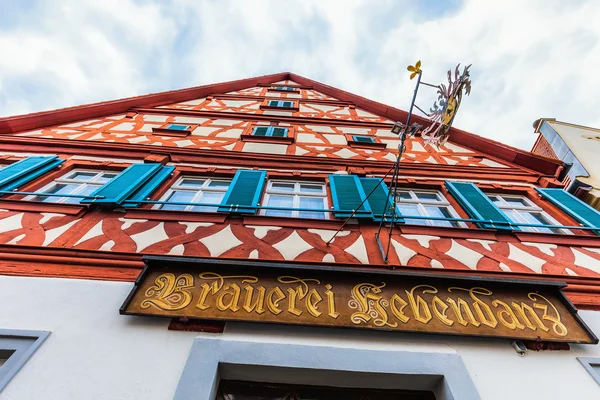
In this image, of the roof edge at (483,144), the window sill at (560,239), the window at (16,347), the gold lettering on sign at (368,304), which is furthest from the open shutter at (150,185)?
the roof edge at (483,144)

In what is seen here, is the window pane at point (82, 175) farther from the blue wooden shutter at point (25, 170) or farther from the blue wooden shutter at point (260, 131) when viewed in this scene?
the blue wooden shutter at point (260, 131)

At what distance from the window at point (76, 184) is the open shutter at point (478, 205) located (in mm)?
5668

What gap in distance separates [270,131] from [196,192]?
9.82 ft

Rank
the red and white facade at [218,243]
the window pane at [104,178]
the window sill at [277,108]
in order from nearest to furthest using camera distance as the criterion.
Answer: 1. the red and white facade at [218,243]
2. the window pane at [104,178]
3. the window sill at [277,108]

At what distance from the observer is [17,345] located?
8.54ft

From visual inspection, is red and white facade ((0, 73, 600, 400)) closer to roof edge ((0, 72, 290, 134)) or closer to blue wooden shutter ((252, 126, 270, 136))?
roof edge ((0, 72, 290, 134))

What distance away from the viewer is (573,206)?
5098mm

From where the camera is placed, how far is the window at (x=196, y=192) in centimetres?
482

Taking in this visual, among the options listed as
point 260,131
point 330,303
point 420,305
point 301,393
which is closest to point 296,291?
point 330,303

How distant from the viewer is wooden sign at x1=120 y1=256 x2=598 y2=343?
2.91 metres

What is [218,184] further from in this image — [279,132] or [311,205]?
[279,132]

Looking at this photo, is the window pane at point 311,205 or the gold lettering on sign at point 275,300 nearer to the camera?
the gold lettering on sign at point 275,300

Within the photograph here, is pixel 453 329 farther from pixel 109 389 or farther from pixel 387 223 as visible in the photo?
pixel 109 389

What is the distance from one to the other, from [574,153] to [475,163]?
2344mm
